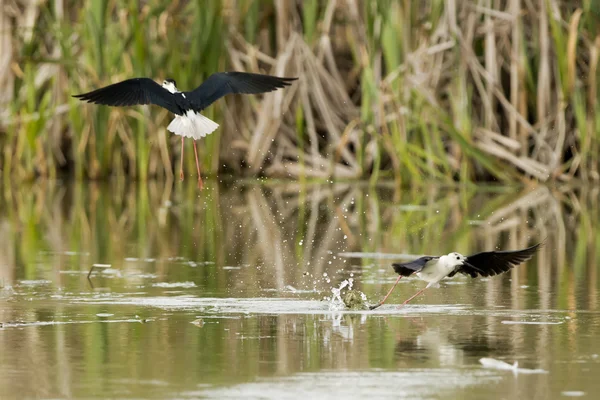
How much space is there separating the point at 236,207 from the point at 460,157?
2.85m

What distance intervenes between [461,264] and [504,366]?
146 cm

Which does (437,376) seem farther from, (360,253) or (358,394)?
(360,253)

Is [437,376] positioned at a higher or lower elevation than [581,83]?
lower

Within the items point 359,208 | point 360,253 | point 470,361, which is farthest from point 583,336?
point 359,208

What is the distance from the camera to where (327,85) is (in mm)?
15086

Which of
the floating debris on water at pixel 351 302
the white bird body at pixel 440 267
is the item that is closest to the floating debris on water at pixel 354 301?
the floating debris on water at pixel 351 302

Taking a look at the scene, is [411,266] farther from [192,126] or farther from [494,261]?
[192,126]

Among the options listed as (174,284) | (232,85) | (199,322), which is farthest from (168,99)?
(199,322)

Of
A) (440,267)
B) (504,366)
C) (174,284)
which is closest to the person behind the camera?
(504,366)

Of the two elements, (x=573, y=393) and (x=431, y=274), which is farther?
(x=431, y=274)

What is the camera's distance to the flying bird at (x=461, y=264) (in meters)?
6.17

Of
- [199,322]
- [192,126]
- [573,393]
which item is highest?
[192,126]

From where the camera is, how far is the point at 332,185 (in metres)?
15.1

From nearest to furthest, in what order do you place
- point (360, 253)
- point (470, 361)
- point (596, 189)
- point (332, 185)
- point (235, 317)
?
point (470, 361) < point (235, 317) < point (360, 253) < point (596, 189) < point (332, 185)
